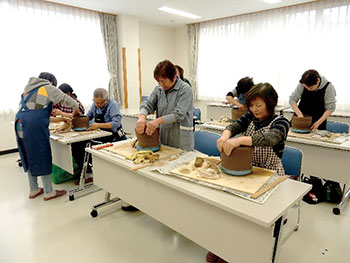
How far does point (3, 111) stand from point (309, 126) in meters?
4.60

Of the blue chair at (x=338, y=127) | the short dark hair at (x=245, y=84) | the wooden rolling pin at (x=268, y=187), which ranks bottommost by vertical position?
the wooden rolling pin at (x=268, y=187)

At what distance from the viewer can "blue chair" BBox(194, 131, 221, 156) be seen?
2.09 m

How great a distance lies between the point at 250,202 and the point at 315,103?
209cm

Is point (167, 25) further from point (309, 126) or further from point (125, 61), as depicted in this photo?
point (309, 126)

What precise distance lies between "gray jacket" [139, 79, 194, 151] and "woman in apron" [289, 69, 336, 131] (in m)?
1.37

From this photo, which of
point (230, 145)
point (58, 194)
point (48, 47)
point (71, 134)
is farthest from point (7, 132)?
point (230, 145)

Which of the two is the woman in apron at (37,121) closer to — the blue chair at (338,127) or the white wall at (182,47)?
the blue chair at (338,127)

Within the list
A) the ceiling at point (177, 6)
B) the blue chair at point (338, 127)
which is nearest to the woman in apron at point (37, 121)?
the ceiling at point (177, 6)

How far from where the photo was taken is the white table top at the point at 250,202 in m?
1.00

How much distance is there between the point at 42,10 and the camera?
4324mm

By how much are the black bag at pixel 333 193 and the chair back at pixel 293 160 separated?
1.04 m

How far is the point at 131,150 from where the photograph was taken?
1.84 m

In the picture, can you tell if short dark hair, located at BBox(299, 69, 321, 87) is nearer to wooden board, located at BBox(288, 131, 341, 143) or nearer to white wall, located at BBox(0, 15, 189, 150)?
wooden board, located at BBox(288, 131, 341, 143)

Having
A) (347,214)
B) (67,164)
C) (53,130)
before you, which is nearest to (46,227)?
(67,164)
